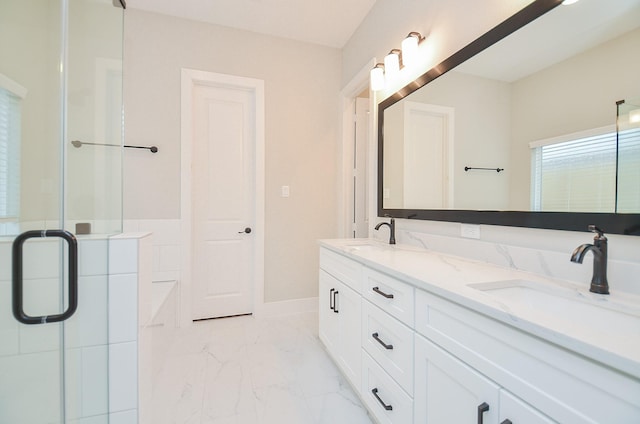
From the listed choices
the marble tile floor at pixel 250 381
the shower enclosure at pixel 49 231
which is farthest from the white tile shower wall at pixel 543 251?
the shower enclosure at pixel 49 231

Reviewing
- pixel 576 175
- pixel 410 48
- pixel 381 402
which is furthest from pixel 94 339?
pixel 410 48

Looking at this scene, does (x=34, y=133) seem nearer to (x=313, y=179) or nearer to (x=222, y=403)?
(x=222, y=403)

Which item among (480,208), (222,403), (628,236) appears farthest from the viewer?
(222,403)

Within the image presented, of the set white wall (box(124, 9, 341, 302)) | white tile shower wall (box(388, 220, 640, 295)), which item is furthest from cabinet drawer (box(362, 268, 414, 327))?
white wall (box(124, 9, 341, 302))

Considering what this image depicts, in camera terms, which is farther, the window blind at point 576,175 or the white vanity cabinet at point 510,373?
the window blind at point 576,175

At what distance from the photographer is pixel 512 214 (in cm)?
121

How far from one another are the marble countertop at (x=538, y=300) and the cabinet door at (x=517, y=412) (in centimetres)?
18

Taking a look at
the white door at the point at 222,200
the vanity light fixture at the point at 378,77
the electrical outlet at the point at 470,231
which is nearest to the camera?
the electrical outlet at the point at 470,231

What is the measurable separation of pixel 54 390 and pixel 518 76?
7.10ft

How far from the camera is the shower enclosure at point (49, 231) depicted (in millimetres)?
892

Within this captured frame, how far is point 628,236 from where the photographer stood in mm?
868

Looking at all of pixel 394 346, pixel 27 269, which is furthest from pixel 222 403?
pixel 27 269

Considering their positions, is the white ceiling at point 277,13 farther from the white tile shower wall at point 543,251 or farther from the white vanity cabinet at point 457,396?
the white vanity cabinet at point 457,396

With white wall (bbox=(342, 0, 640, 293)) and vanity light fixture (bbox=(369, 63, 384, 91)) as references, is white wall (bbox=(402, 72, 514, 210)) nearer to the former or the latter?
white wall (bbox=(342, 0, 640, 293))
